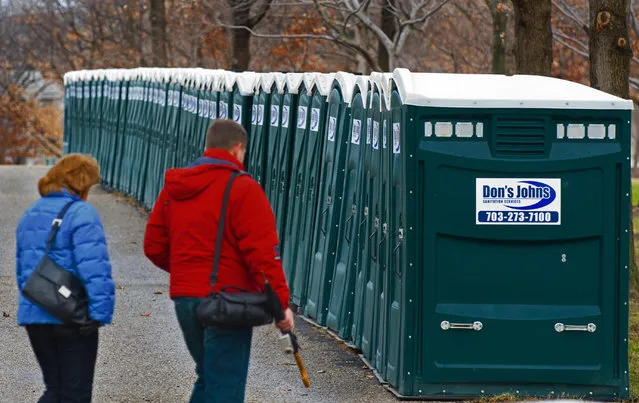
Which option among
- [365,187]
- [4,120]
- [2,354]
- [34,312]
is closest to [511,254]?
[365,187]

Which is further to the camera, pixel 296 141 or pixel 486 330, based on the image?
pixel 296 141

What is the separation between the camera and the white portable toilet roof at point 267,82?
1192 centimetres

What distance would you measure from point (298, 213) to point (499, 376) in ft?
12.9

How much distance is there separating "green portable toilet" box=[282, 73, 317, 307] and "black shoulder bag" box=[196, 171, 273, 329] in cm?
482

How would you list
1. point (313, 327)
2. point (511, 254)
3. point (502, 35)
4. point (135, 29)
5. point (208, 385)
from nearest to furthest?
point (208, 385), point (511, 254), point (313, 327), point (502, 35), point (135, 29)

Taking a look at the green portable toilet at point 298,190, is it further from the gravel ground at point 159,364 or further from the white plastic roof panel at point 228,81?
the white plastic roof panel at point 228,81

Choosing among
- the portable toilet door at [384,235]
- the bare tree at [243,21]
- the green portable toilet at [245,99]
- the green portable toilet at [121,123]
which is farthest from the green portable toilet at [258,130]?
the bare tree at [243,21]

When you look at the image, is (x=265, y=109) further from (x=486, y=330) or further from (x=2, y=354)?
(x=486, y=330)

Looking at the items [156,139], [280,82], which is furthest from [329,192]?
[156,139]

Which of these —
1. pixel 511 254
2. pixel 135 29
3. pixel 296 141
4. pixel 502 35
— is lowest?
pixel 511 254

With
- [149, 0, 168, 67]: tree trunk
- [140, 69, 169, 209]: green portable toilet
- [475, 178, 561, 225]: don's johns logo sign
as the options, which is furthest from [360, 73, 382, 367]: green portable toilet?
[149, 0, 168, 67]: tree trunk

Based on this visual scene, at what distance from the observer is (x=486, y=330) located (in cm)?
740

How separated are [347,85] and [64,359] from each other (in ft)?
13.0

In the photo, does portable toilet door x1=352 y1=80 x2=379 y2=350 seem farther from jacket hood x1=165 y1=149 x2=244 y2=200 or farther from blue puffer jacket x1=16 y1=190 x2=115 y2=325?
blue puffer jacket x1=16 y1=190 x2=115 y2=325
